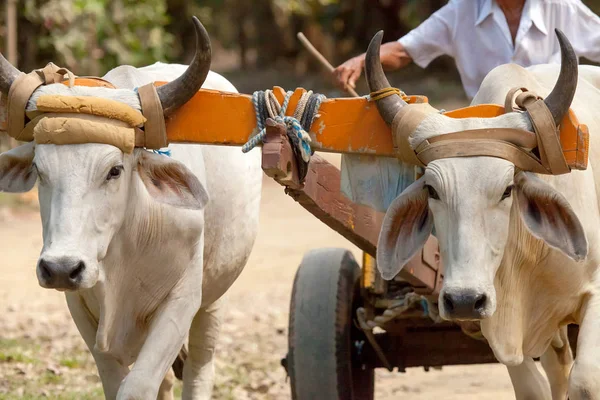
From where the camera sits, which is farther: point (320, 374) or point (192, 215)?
point (320, 374)

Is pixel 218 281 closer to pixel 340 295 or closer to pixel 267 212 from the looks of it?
pixel 340 295

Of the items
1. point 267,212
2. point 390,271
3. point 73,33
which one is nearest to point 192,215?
point 390,271

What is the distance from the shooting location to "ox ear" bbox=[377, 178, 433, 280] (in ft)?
11.9

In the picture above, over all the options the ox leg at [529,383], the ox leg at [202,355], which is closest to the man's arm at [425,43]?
the ox leg at [202,355]

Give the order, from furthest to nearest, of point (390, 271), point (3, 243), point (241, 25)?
1. point (241, 25)
2. point (3, 243)
3. point (390, 271)

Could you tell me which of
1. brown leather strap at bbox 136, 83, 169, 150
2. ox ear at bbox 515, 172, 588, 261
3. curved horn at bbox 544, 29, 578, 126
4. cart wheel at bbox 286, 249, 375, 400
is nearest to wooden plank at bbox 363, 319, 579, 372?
cart wheel at bbox 286, 249, 375, 400

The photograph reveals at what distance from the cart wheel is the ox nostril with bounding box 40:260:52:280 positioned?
1487mm

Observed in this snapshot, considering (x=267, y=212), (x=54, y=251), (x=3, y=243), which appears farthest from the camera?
(x=267, y=212)

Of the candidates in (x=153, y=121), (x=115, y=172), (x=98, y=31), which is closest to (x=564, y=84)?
(x=153, y=121)

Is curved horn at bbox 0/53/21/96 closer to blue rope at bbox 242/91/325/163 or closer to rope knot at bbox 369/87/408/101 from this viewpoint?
blue rope at bbox 242/91/325/163

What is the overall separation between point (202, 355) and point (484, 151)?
2033 millimetres

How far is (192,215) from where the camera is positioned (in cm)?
399

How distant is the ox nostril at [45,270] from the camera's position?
3394 mm

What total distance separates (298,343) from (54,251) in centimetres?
149
